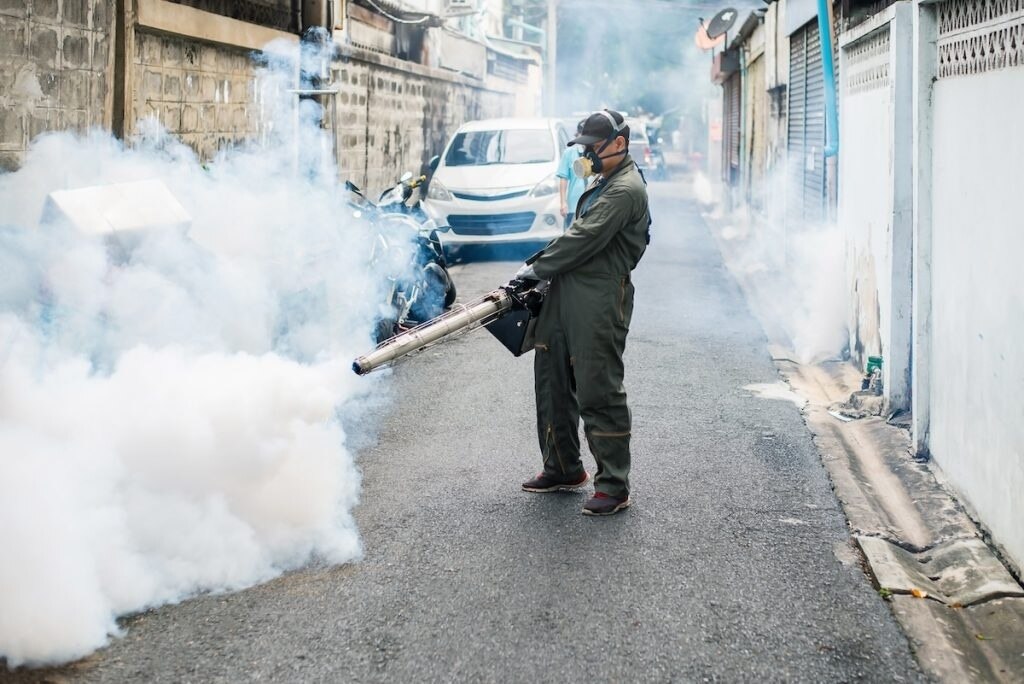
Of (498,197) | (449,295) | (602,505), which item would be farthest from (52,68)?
(498,197)

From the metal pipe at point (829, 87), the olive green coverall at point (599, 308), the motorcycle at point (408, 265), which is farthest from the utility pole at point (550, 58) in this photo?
the olive green coverall at point (599, 308)

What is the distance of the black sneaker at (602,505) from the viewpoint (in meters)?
5.39

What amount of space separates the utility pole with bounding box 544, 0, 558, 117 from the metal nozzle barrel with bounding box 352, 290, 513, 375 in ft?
114

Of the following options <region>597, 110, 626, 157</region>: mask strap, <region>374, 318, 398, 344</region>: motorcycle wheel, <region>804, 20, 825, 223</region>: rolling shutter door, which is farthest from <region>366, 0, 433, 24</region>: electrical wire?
<region>597, 110, 626, 157</region>: mask strap

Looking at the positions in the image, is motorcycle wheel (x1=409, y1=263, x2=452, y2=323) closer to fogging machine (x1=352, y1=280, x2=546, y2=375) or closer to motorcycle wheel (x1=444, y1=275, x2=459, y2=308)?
motorcycle wheel (x1=444, y1=275, x2=459, y2=308)

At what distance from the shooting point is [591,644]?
13.0 feet

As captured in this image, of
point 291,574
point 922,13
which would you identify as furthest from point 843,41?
point 291,574

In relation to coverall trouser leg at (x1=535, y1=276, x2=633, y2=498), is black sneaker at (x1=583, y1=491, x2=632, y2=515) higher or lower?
lower

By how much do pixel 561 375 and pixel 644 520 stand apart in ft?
2.67

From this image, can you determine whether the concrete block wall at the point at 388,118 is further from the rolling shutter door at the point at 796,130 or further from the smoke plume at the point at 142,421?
the smoke plume at the point at 142,421

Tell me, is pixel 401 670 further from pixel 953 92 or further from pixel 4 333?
pixel 953 92

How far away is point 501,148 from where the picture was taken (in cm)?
1634

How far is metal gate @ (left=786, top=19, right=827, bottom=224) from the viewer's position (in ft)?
41.0

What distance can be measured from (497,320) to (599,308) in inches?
21.2
